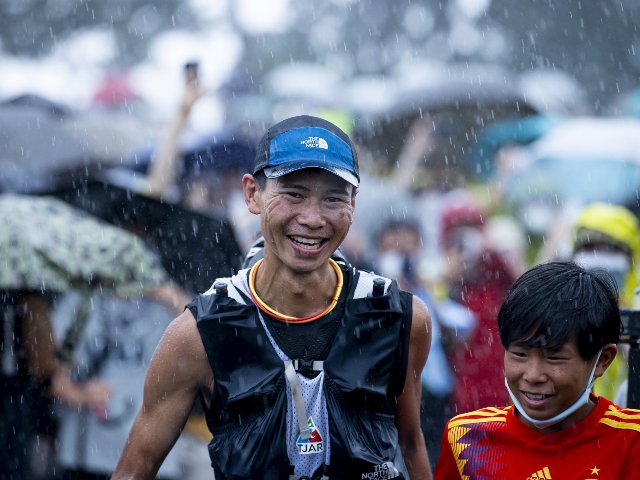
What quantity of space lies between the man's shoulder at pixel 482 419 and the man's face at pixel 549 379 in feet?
0.59

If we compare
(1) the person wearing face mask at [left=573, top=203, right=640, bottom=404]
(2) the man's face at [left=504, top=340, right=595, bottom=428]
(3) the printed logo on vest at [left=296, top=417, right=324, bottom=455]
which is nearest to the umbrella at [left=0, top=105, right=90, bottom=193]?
(1) the person wearing face mask at [left=573, top=203, right=640, bottom=404]

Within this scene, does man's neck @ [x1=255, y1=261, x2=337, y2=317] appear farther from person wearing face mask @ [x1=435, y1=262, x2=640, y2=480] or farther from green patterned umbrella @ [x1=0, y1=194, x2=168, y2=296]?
green patterned umbrella @ [x1=0, y1=194, x2=168, y2=296]

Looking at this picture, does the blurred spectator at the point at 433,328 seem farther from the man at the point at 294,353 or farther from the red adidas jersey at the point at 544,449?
the red adidas jersey at the point at 544,449

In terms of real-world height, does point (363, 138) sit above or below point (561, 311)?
above

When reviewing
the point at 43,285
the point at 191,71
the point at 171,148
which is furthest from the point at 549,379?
the point at 191,71

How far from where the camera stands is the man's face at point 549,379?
290 centimetres

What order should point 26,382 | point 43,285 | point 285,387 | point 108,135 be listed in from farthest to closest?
1. point 108,135
2. point 26,382
3. point 43,285
4. point 285,387

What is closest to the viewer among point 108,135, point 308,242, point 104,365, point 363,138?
point 308,242

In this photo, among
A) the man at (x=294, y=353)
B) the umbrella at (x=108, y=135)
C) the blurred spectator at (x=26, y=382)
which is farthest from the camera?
the umbrella at (x=108, y=135)

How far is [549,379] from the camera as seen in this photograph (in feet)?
9.53

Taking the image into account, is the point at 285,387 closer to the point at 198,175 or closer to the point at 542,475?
the point at 542,475

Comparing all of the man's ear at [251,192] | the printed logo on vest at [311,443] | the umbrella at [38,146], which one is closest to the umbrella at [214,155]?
the umbrella at [38,146]

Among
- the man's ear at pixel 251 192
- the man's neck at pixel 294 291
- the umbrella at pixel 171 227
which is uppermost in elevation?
the umbrella at pixel 171 227

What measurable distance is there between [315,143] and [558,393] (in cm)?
103
